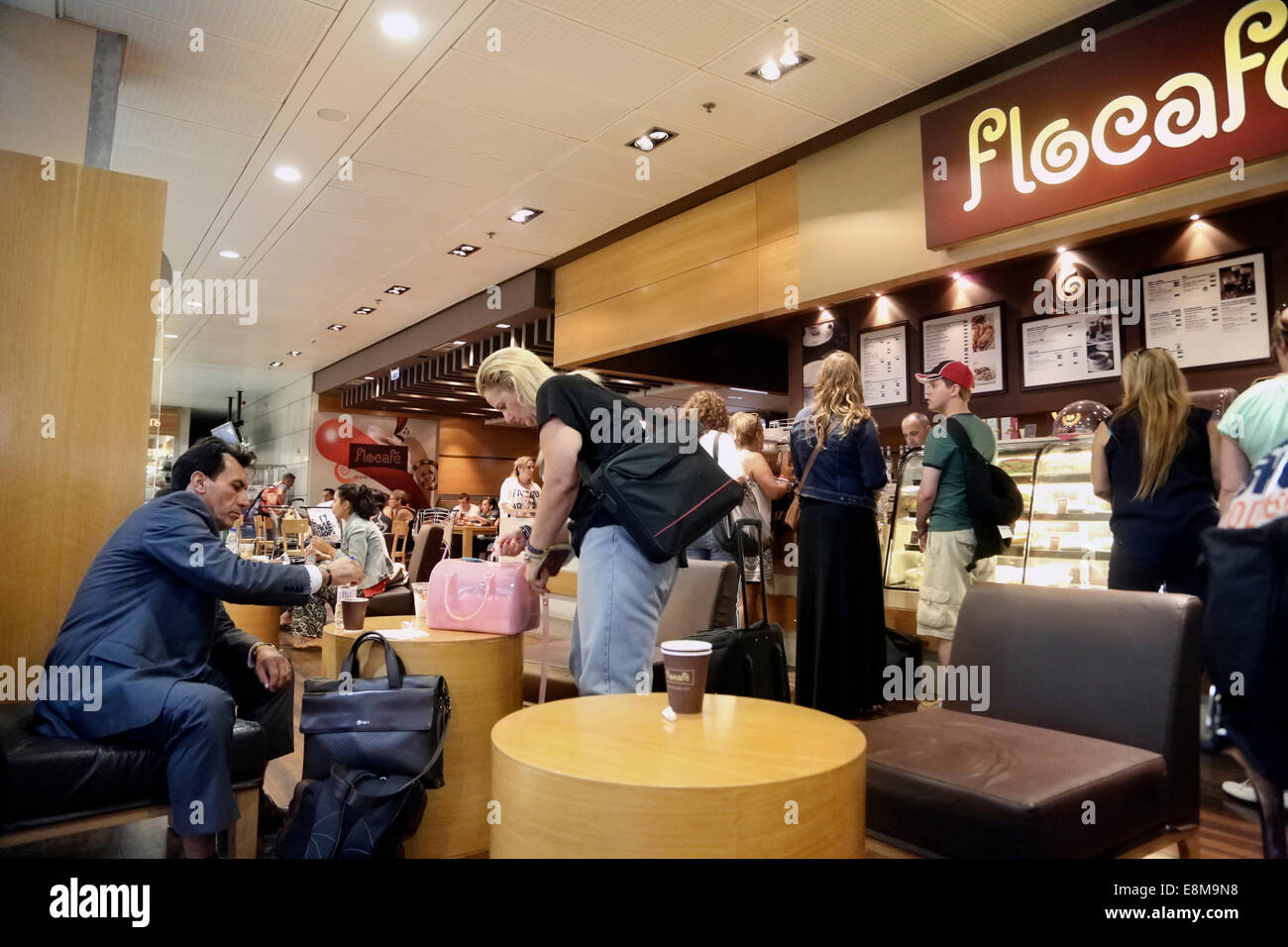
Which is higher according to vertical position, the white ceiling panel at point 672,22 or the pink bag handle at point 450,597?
the white ceiling panel at point 672,22

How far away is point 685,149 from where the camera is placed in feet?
17.0

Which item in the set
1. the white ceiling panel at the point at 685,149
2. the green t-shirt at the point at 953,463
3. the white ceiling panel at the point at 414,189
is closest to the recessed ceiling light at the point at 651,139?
the white ceiling panel at the point at 685,149

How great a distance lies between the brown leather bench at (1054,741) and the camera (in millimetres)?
1476

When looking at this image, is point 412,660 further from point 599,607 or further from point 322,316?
point 322,316

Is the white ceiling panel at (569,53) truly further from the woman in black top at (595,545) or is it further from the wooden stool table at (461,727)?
the wooden stool table at (461,727)

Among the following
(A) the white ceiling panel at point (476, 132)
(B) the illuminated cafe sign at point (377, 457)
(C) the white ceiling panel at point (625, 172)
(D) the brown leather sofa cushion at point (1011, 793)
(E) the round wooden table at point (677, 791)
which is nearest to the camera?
(E) the round wooden table at point (677, 791)

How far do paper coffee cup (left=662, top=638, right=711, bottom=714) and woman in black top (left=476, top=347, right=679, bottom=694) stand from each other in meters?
0.53

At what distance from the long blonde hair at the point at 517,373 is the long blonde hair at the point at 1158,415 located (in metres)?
1.99

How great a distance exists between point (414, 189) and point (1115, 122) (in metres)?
4.46

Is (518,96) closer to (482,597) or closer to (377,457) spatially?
(482,597)

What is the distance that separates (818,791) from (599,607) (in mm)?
994

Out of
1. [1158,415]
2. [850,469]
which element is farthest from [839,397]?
[1158,415]
